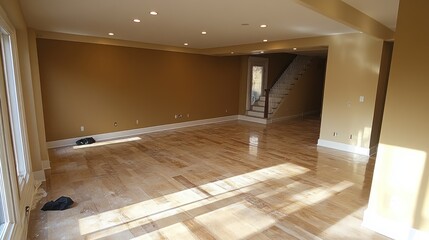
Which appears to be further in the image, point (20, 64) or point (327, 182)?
point (327, 182)

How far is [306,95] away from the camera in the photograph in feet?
33.8

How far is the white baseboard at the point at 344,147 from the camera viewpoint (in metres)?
5.36

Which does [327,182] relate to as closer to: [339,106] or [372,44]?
[339,106]

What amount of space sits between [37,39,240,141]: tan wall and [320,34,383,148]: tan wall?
13.4 ft

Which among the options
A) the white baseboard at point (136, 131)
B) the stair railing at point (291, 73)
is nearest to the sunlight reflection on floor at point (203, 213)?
the white baseboard at point (136, 131)

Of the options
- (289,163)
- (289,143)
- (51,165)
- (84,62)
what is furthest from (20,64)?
(289,143)

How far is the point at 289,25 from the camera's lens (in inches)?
167

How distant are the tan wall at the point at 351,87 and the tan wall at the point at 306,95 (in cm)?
341

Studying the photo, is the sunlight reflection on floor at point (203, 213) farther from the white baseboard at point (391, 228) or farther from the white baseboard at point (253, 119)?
the white baseboard at point (253, 119)

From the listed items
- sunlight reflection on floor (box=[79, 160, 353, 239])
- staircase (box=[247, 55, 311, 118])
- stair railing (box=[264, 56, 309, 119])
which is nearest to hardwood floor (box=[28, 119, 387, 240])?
sunlight reflection on floor (box=[79, 160, 353, 239])

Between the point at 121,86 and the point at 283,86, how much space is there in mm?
6483

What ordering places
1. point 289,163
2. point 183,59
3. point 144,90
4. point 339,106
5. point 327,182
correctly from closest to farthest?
1. point 327,182
2. point 289,163
3. point 339,106
4. point 144,90
5. point 183,59

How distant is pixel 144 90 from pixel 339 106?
16.7ft

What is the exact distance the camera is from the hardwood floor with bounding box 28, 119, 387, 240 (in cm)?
262
